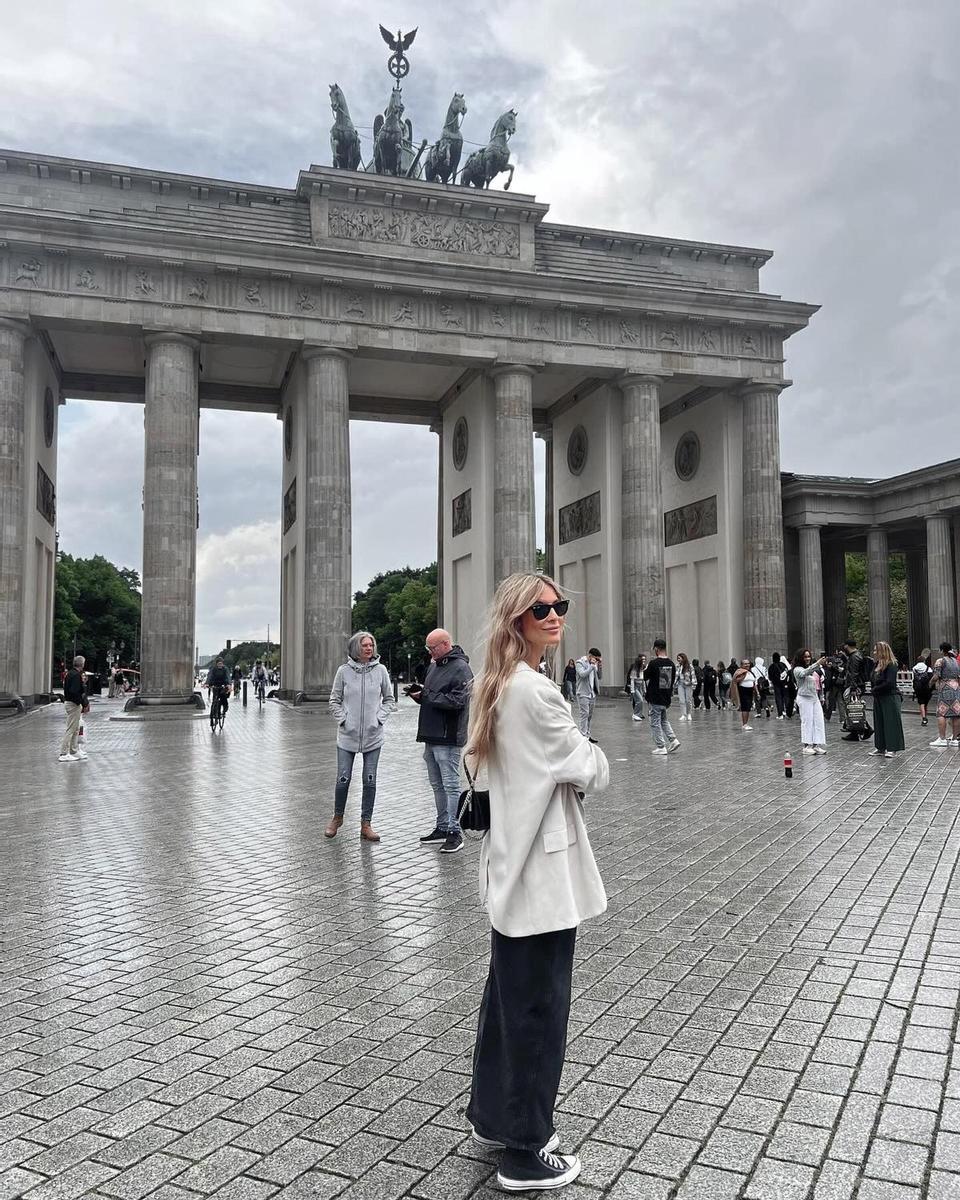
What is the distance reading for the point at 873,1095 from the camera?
12.1 ft

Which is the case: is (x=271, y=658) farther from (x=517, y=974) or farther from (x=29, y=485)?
(x=517, y=974)

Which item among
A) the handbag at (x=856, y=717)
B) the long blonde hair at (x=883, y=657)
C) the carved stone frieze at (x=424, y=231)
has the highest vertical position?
the carved stone frieze at (x=424, y=231)

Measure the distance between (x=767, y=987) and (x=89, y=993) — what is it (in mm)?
3478

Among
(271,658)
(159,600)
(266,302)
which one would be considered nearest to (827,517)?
(266,302)

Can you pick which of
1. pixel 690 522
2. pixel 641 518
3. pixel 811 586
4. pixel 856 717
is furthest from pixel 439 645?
pixel 811 586

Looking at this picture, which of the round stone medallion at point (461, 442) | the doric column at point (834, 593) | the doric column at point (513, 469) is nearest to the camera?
the doric column at point (513, 469)

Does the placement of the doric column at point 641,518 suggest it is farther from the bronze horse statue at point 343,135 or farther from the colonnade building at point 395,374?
the bronze horse statue at point 343,135

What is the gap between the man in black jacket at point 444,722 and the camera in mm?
9156

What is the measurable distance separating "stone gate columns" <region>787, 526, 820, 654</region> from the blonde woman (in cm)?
4108

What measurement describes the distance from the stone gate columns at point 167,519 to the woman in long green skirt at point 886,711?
23.0 metres

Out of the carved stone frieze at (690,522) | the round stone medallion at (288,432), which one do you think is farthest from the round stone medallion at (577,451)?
the round stone medallion at (288,432)

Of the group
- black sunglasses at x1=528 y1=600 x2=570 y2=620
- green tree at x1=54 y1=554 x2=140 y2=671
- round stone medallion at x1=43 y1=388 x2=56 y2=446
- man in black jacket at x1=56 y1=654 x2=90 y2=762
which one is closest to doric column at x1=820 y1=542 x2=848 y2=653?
round stone medallion at x1=43 y1=388 x2=56 y2=446

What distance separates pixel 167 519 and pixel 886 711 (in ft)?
79.9

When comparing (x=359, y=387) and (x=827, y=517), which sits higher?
(x=359, y=387)
